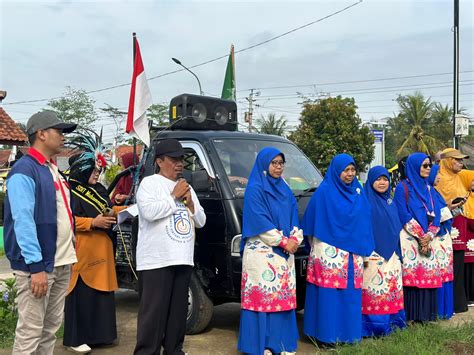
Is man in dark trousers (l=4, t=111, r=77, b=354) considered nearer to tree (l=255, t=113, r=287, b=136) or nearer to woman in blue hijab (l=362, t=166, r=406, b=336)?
woman in blue hijab (l=362, t=166, r=406, b=336)

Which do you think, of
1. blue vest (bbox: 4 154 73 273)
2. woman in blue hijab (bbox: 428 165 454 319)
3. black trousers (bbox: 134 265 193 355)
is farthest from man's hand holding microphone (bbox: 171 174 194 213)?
woman in blue hijab (bbox: 428 165 454 319)

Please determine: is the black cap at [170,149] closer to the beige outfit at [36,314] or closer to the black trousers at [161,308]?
the black trousers at [161,308]

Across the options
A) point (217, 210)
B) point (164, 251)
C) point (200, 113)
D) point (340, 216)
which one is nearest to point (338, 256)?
point (340, 216)

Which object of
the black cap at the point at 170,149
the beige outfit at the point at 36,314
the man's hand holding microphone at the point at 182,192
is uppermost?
the black cap at the point at 170,149

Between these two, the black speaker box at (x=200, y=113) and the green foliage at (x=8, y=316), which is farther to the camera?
the black speaker box at (x=200, y=113)

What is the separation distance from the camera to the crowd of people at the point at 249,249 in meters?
3.55

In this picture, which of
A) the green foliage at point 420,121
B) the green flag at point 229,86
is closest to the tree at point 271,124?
the green foliage at point 420,121

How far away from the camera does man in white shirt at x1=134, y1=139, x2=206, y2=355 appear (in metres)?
4.07

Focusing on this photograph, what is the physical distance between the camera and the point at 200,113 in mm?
6320

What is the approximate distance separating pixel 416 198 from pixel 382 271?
1018mm

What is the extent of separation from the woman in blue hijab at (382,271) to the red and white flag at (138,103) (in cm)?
251

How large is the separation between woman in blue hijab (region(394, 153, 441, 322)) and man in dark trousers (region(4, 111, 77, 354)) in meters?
3.54

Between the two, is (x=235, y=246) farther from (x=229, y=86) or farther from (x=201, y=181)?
(x=229, y=86)

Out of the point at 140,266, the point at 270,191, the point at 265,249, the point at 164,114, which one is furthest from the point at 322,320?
the point at 164,114
